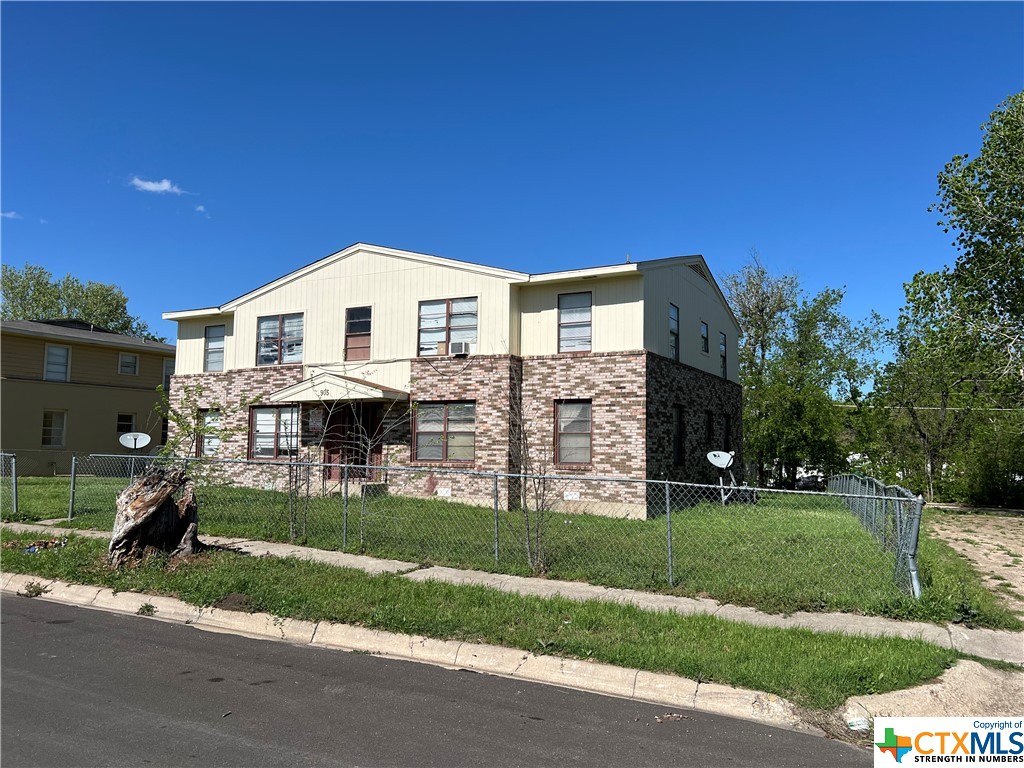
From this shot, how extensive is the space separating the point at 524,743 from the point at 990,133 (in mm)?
22270

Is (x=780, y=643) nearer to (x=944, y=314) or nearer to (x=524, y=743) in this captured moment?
A: (x=524, y=743)

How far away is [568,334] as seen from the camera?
18.4 metres

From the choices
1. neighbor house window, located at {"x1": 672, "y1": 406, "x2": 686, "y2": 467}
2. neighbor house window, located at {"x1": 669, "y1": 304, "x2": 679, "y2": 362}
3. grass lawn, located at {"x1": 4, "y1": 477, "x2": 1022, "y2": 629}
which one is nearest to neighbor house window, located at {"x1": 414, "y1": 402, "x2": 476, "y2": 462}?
grass lawn, located at {"x1": 4, "y1": 477, "x2": 1022, "y2": 629}

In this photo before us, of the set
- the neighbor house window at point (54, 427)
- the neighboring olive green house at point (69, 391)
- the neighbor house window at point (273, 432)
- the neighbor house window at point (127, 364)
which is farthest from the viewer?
the neighbor house window at point (127, 364)

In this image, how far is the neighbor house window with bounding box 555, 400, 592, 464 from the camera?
17969 millimetres

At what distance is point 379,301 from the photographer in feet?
66.0

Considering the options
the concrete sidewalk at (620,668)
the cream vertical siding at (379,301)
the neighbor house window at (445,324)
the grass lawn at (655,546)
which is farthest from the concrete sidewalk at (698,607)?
the cream vertical siding at (379,301)

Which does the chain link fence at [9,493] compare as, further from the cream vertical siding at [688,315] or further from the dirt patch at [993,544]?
the dirt patch at [993,544]

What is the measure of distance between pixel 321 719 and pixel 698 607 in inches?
172

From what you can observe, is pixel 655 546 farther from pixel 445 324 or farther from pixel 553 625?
pixel 445 324

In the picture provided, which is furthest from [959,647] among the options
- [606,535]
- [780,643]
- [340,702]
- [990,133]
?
[990,133]

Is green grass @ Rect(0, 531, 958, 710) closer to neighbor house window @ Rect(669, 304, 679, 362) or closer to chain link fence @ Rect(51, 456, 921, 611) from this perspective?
chain link fence @ Rect(51, 456, 921, 611)

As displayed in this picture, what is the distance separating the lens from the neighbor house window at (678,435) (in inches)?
777

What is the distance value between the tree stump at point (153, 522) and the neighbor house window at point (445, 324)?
9.53 m
